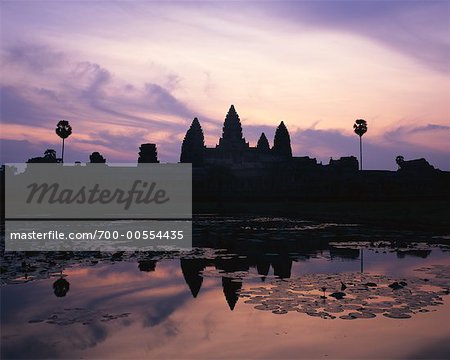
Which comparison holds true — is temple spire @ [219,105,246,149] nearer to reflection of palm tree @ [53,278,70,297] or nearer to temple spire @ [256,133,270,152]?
temple spire @ [256,133,270,152]

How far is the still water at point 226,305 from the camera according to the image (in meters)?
7.21

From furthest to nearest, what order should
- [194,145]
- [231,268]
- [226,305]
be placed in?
[194,145]
[231,268]
[226,305]

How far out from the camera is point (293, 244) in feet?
69.0

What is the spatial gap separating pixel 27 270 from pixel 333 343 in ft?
30.2

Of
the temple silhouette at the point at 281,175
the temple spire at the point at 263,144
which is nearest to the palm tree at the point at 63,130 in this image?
the temple silhouette at the point at 281,175

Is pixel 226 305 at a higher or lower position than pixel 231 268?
lower

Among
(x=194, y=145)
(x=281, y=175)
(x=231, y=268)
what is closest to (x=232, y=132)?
(x=194, y=145)

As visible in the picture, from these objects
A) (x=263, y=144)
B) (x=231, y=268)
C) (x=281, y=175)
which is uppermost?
(x=263, y=144)

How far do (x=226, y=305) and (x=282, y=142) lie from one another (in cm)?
12914

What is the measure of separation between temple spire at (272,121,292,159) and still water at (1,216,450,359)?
120m

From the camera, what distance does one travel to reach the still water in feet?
23.7

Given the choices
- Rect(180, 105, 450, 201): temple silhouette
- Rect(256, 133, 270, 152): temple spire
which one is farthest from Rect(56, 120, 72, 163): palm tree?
Rect(256, 133, 270, 152): temple spire

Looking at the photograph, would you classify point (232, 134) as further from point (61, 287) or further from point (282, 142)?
point (61, 287)

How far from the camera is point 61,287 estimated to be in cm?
1157
